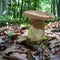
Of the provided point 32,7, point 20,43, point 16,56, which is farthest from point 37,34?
point 32,7

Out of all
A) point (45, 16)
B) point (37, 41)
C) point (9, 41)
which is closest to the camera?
point (45, 16)

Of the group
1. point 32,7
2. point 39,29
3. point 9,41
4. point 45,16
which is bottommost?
point 32,7

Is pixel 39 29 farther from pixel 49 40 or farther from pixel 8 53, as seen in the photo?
pixel 8 53

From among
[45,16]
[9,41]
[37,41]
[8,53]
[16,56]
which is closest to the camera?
[16,56]

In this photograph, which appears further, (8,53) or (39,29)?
(39,29)

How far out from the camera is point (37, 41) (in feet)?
10.6

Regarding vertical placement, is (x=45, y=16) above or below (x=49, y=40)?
above

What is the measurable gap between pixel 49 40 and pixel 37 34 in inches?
11.4

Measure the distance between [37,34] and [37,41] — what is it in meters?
0.11

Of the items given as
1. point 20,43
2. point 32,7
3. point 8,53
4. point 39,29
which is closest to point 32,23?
point 39,29

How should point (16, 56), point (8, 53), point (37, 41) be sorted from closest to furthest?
1. point (16, 56)
2. point (8, 53)
3. point (37, 41)

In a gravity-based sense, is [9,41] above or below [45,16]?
below

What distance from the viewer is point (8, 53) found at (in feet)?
8.94

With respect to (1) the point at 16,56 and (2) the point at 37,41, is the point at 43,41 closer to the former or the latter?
(2) the point at 37,41
